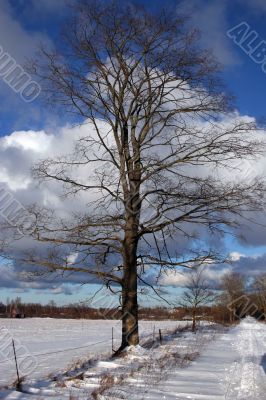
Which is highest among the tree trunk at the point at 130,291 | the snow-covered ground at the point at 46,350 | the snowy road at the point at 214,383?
the tree trunk at the point at 130,291

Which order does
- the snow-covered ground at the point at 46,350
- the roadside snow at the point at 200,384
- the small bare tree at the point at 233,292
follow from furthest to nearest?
the small bare tree at the point at 233,292
the snow-covered ground at the point at 46,350
the roadside snow at the point at 200,384

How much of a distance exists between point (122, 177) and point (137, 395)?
25.2 ft

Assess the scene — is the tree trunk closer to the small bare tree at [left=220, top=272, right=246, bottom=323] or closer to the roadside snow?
the roadside snow

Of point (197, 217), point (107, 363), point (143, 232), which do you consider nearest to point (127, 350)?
point (107, 363)

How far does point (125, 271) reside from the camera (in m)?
15.1

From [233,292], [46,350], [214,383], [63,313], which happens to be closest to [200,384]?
[214,383]

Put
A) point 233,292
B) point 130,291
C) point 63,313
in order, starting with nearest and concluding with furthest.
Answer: point 130,291 < point 233,292 < point 63,313

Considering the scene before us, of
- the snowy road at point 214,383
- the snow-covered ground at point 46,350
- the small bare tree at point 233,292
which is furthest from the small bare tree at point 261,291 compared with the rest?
the snowy road at point 214,383

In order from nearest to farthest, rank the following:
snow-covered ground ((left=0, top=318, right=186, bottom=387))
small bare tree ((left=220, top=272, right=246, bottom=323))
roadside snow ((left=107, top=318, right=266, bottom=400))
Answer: roadside snow ((left=107, top=318, right=266, bottom=400)) < snow-covered ground ((left=0, top=318, right=186, bottom=387)) < small bare tree ((left=220, top=272, right=246, bottom=323))

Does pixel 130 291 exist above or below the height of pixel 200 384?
above

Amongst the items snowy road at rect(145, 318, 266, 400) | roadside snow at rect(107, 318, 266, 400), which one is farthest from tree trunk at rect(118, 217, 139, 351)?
snowy road at rect(145, 318, 266, 400)

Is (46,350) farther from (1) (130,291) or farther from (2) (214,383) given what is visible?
(2) (214,383)

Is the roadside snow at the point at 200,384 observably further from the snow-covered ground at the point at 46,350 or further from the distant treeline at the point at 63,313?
the distant treeline at the point at 63,313

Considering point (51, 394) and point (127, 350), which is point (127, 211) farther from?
point (51, 394)
